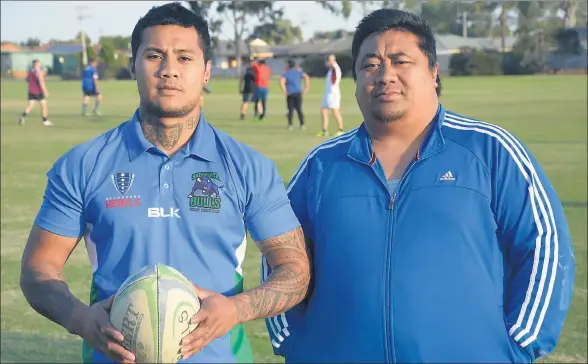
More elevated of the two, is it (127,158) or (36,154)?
(127,158)

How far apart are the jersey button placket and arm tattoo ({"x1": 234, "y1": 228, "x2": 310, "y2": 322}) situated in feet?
1.31

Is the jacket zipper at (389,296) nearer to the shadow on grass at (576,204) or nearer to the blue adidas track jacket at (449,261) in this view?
the blue adidas track jacket at (449,261)

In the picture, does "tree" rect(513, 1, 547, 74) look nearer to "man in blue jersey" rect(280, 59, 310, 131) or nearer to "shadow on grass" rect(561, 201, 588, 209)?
"man in blue jersey" rect(280, 59, 310, 131)

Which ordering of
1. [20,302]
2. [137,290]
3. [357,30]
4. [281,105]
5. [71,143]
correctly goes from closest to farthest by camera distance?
[137,290]
[357,30]
[20,302]
[71,143]
[281,105]

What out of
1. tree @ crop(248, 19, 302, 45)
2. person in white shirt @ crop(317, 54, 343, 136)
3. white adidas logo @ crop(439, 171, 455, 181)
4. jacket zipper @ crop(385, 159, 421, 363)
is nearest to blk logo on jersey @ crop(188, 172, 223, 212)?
jacket zipper @ crop(385, 159, 421, 363)

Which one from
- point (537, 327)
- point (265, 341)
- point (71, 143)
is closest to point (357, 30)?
point (537, 327)

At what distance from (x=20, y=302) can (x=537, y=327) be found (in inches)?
241

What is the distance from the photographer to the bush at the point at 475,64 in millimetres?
65125

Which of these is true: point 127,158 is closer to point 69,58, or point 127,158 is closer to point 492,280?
point 492,280

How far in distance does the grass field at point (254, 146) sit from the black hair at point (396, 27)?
3.14 feet

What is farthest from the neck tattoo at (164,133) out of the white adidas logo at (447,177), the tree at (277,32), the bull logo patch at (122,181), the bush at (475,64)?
the tree at (277,32)

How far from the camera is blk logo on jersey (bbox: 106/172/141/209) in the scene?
3367 mm

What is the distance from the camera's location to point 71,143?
21969 mm

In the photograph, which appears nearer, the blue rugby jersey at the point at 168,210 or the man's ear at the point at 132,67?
the blue rugby jersey at the point at 168,210
